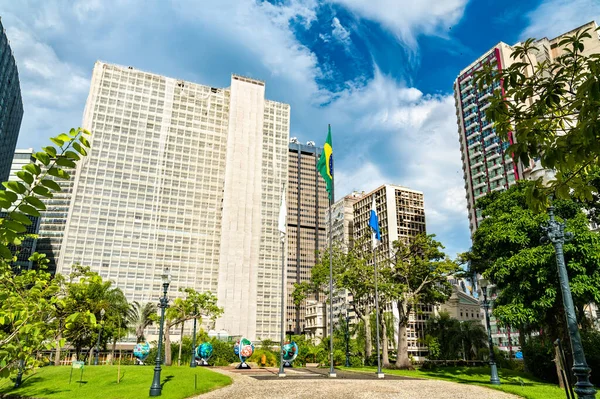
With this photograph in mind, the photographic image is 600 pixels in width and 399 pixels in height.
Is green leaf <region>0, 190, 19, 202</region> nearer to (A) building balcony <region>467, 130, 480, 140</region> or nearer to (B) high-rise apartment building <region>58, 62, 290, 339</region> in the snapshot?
(B) high-rise apartment building <region>58, 62, 290, 339</region>

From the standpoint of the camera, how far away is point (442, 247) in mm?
40375

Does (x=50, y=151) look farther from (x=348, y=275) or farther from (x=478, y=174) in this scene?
(x=478, y=174)

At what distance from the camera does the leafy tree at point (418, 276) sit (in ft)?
127

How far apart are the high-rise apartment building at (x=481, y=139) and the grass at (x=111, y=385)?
210ft

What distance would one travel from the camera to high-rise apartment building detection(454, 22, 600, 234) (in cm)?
7612

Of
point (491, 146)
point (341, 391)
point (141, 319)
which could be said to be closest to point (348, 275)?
point (341, 391)

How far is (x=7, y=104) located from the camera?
322ft

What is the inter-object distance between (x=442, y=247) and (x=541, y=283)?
15185 millimetres

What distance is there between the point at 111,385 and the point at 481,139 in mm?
79673

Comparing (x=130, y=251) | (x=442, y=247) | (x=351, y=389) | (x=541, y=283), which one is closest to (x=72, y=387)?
(x=351, y=389)

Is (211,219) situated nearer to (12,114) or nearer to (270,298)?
(270,298)

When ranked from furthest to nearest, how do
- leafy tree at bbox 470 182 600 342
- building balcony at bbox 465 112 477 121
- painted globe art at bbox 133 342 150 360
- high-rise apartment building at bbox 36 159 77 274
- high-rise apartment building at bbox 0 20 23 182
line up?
high-rise apartment building at bbox 36 159 77 274, high-rise apartment building at bbox 0 20 23 182, building balcony at bbox 465 112 477 121, painted globe art at bbox 133 342 150 360, leafy tree at bbox 470 182 600 342

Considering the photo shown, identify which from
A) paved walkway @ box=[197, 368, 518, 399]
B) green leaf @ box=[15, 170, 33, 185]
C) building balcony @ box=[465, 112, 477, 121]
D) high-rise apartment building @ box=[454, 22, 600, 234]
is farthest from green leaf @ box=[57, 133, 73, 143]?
building balcony @ box=[465, 112, 477, 121]

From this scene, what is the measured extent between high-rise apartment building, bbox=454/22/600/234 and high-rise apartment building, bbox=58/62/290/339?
41.6m
